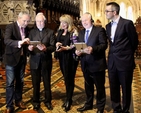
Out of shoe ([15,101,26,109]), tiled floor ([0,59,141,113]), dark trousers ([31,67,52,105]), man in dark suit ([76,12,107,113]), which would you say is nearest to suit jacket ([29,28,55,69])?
dark trousers ([31,67,52,105])

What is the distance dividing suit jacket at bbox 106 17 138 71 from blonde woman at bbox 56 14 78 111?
82cm

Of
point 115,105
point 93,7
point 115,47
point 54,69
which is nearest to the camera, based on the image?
point 115,47

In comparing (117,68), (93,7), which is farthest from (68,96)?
(93,7)

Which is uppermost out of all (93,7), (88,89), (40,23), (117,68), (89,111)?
(93,7)

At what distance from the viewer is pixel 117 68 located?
11.8ft

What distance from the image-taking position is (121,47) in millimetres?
3504

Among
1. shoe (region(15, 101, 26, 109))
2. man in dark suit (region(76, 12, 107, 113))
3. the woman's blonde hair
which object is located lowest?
shoe (region(15, 101, 26, 109))

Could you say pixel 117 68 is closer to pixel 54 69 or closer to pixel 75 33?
pixel 75 33

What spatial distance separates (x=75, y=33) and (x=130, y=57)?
1039 mm

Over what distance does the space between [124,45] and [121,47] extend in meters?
0.05

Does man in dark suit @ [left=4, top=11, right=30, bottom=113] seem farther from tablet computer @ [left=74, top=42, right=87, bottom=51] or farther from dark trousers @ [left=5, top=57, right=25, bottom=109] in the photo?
tablet computer @ [left=74, top=42, right=87, bottom=51]

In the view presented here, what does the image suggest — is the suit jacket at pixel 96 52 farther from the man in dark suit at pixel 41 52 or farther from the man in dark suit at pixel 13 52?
the man in dark suit at pixel 13 52

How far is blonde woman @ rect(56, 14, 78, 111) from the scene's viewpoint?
4098mm

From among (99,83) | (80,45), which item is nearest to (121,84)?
(99,83)
